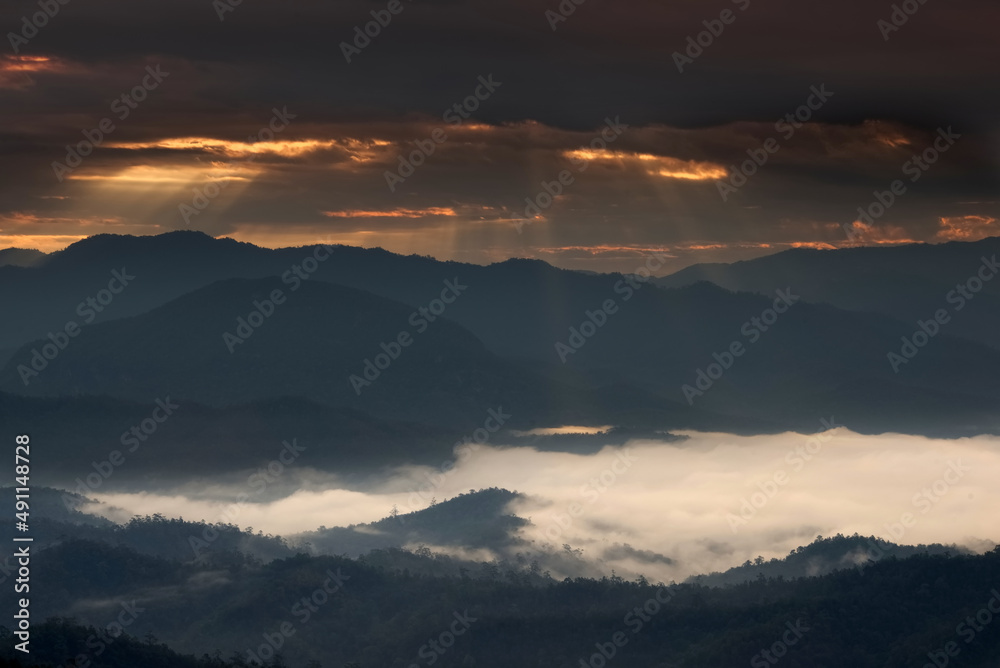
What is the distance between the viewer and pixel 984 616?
13900 cm

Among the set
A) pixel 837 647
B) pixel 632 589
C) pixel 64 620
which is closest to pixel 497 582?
pixel 632 589

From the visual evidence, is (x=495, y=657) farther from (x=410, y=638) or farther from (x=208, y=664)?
(x=208, y=664)

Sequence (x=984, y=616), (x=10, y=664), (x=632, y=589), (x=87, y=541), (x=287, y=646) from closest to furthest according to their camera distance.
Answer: (x=10, y=664), (x=984, y=616), (x=287, y=646), (x=632, y=589), (x=87, y=541)

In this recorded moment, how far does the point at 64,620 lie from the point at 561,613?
2337 inches

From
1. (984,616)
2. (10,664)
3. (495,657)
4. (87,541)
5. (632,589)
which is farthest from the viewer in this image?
(87,541)

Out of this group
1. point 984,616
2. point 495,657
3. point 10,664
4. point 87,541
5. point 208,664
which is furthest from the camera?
point 87,541

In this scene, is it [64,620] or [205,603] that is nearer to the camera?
[64,620]

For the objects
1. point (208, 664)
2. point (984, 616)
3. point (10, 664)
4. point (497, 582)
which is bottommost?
point (497, 582)

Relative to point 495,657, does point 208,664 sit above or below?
above

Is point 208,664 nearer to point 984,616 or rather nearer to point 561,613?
point 561,613

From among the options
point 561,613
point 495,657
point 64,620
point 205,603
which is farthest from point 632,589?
point 64,620

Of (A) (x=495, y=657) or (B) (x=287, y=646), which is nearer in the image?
(A) (x=495, y=657)

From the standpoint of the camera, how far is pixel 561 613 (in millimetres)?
157875

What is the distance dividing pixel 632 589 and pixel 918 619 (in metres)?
39.7
